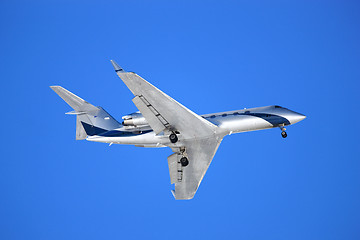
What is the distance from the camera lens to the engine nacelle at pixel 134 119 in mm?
26891

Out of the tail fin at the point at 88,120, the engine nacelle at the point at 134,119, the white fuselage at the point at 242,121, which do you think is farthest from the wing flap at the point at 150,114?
the tail fin at the point at 88,120

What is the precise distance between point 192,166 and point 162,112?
5.38m

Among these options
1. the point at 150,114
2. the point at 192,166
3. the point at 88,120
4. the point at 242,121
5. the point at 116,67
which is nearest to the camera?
the point at 116,67

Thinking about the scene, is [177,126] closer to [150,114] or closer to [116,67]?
[150,114]

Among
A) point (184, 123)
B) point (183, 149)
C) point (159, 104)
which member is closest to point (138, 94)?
point (159, 104)

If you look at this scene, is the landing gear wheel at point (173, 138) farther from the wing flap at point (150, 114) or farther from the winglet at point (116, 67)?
the winglet at point (116, 67)

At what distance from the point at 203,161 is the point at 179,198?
10.1 feet

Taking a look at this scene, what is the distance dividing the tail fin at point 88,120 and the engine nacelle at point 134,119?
3.75 m

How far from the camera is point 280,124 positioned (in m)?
27.4

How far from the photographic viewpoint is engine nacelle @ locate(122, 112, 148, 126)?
26.9 meters

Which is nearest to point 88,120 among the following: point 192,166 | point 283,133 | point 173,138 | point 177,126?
point 173,138

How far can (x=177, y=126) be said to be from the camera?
2686 centimetres

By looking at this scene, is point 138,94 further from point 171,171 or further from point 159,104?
point 171,171

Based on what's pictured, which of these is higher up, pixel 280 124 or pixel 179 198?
pixel 280 124
